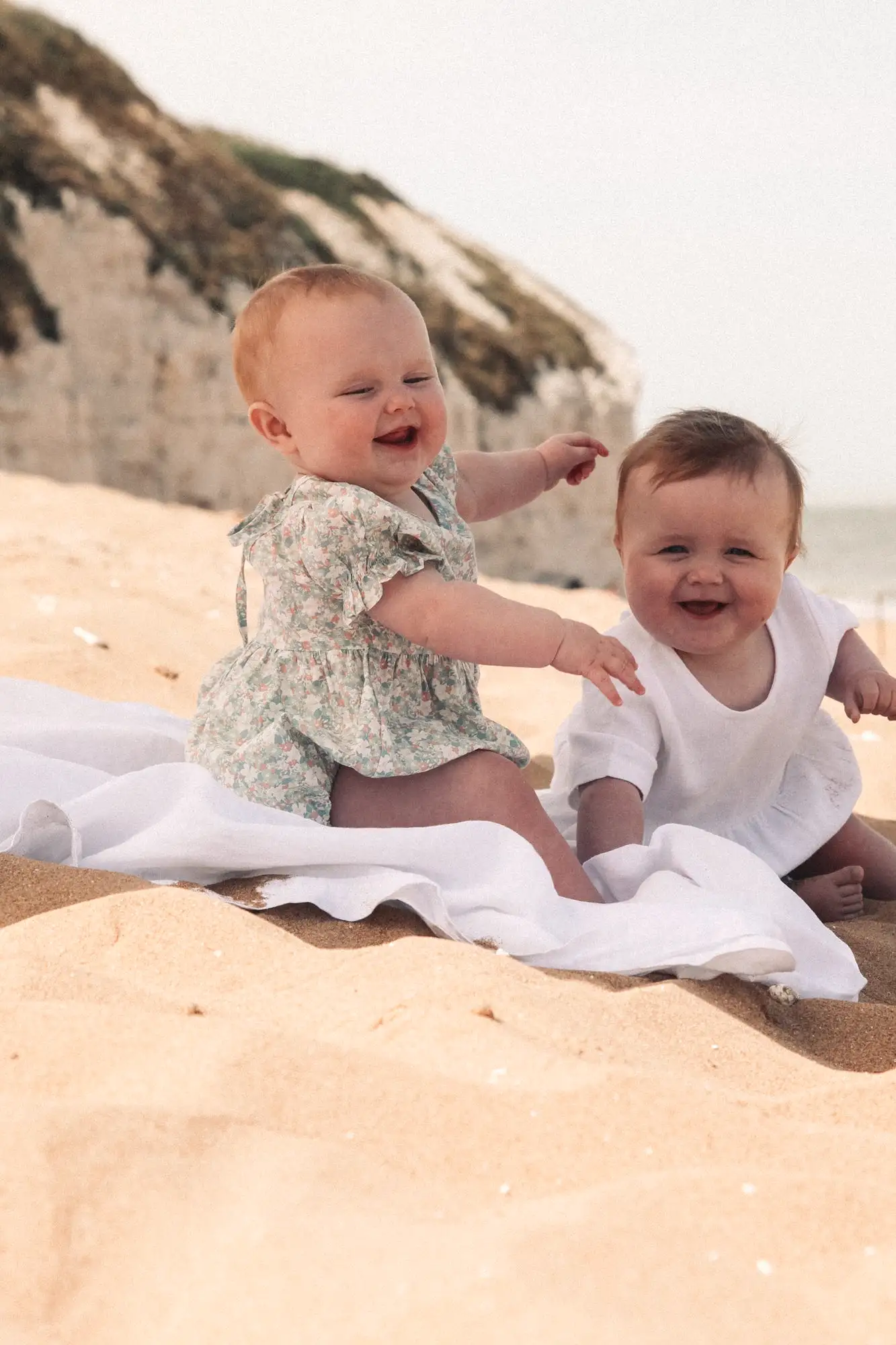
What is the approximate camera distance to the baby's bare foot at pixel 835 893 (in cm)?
269

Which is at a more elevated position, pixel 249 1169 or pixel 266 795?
pixel 249 1169

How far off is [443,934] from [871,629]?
777 cm

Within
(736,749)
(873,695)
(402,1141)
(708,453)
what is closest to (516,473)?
(708,453)

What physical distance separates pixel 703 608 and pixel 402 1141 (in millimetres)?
1575

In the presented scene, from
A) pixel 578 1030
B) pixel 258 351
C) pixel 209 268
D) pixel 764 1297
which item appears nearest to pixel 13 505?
pixel 209 268

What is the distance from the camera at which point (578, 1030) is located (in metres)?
1.67

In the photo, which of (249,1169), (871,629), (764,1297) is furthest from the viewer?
(871,629)

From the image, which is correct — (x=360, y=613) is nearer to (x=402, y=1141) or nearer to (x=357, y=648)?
(x=357, y=648)

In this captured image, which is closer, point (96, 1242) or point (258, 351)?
point (96, 1242)

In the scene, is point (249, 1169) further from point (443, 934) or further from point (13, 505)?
point (13, 505)

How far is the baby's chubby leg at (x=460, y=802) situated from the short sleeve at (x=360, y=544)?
337 mm

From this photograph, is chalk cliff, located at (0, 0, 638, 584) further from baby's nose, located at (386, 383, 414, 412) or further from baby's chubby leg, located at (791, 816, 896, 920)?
baby's chubby leg, located at (791, 816, 896, 920)

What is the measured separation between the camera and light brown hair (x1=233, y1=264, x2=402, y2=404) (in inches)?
96.8

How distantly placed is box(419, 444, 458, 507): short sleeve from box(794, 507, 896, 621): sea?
1280 cm
